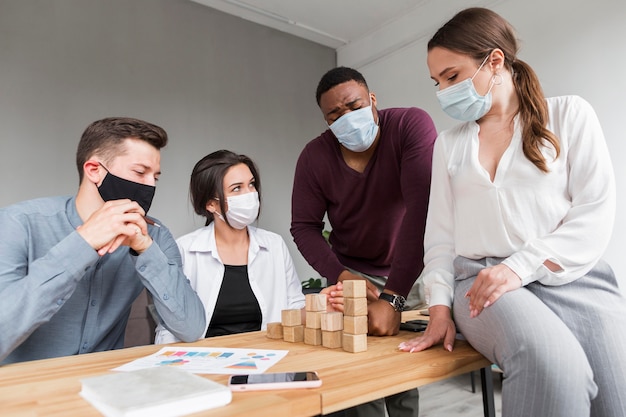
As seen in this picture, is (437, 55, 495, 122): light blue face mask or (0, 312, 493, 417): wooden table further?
(437, 55, 495, 122): light blue face mask

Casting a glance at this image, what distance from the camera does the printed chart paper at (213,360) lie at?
2.89ft

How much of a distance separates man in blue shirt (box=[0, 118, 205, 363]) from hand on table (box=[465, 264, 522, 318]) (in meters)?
0.78

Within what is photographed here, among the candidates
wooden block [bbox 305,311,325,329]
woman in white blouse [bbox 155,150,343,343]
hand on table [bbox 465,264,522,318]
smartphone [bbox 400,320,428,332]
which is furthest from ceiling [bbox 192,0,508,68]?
wooden block [bbox 305,311,325,329]

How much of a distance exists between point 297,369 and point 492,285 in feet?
1.51

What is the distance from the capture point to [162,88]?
3.71 metres

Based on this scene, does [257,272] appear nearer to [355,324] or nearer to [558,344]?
[355,324]

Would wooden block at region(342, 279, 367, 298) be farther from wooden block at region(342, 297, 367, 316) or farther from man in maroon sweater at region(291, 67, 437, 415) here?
man in maroon sweater at region(291, 67, 437, 415)

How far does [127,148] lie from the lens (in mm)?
1399

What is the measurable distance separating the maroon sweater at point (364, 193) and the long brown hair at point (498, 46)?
18.1 inches

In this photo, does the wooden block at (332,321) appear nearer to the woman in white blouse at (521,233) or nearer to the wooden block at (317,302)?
the wooden block at (317,302)

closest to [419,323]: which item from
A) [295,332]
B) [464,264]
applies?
[464,264]

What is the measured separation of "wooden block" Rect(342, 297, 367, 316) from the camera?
1018 millimetres

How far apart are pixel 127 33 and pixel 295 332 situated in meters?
3.29

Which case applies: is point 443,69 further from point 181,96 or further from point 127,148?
point 181,96
